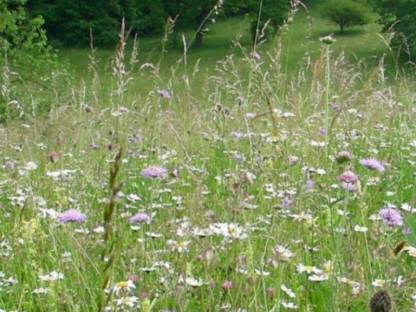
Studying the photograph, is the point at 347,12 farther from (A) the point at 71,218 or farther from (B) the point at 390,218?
(A) the point at 71,218

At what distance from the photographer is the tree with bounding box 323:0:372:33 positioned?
37000 mm

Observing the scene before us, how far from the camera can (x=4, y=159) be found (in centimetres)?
370

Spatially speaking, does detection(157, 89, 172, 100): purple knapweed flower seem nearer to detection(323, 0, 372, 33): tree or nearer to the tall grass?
the tall grass

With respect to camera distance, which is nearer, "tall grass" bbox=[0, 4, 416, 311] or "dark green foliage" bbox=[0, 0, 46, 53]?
"tall grass" bbox=[0, 4, 416, 311]

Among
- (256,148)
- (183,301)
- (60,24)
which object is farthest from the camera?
(60,24)

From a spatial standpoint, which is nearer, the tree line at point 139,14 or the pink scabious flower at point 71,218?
the pink scabious flower at point 71,218

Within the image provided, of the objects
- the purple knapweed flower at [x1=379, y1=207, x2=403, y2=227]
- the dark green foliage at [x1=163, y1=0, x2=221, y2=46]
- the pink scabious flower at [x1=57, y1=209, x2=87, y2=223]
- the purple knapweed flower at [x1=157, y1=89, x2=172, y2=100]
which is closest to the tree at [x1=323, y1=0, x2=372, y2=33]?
the dark green foliage at [x1=163, y1=0, x2=221, y2=46]

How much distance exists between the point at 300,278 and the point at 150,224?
477 millimetres

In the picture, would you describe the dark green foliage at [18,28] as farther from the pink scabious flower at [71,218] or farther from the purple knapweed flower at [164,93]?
the pink scabious flower at [71,218]

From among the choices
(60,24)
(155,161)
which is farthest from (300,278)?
(60,24)

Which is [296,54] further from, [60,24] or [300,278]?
[300,278]

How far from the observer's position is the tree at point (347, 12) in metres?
37.0

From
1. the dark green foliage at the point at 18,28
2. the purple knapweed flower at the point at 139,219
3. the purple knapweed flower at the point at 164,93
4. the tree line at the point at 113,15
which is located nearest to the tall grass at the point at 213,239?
the purple knapweed flower at the point at 139,219

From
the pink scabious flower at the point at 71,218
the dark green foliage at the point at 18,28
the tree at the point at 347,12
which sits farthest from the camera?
the tree at the point at 347,12
